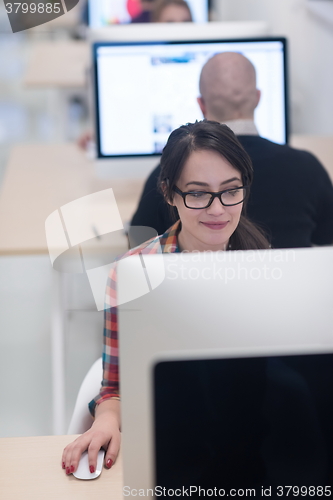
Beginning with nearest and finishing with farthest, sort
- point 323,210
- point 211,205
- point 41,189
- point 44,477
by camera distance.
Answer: point 44,477, point 211,205, point 323,210, point 41,189

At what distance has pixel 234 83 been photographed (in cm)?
152

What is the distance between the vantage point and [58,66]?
3680 mm

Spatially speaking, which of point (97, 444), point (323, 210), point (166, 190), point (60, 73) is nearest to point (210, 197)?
point (166, 190)

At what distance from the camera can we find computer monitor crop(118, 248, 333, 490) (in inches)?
22.2

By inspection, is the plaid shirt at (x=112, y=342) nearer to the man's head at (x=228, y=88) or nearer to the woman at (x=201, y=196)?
the woman at (x=201, y=196)

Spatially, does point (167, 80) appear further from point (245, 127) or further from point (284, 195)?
point (284, 195)

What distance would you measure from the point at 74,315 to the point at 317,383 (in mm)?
1873

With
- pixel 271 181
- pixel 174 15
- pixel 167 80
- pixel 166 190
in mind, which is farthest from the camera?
pixel 174 15

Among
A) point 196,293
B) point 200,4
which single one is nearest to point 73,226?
point 196,293

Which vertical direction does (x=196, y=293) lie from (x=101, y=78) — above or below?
below

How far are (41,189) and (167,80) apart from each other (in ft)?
1.77

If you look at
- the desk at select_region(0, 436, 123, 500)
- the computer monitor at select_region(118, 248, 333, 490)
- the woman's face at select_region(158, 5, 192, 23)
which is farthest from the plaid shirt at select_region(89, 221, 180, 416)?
the woman's face at select_region(158, 5, 192, 23)

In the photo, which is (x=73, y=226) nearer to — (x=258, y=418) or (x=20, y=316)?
(x=20, y=316)

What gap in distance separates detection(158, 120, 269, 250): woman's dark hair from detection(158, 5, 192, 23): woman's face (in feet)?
6.99
